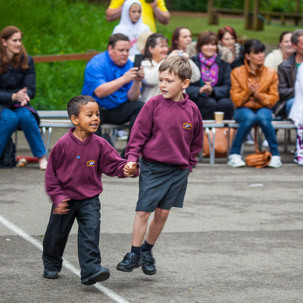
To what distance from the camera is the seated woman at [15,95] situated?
10.5 m

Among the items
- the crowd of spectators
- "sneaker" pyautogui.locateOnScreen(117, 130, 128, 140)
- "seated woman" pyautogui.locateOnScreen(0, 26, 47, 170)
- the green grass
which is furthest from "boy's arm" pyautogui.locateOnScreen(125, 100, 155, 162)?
the green grass

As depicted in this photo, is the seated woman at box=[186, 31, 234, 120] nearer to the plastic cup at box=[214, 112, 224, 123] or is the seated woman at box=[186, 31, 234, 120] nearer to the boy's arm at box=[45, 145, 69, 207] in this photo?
the plastic cup at box=[214, 112, 224, 123]

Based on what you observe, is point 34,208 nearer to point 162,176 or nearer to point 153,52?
point 162,176

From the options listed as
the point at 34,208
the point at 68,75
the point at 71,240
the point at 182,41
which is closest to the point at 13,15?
the point at 68,75

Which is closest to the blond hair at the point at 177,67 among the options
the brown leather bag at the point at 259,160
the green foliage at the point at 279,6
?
the brown leather bag at the point at 259,160

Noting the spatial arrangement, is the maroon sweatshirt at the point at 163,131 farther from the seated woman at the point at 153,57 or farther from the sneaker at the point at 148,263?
the seated woman at the point at 153,57

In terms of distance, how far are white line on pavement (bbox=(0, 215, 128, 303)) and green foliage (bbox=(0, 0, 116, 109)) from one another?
22.6 feet

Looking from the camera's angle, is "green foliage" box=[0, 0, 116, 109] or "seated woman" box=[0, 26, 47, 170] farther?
"green foliage" box=[0, 0, 116, 109]

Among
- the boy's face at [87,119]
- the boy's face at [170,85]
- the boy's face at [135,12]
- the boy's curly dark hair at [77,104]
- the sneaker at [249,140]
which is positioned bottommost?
the sneaker at [249,140]

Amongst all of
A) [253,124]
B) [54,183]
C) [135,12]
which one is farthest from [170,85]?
[135,12]

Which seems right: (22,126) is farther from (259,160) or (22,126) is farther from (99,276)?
(99,276)

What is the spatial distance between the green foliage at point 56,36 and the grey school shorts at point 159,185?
842cm

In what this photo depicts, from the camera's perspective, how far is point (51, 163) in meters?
5.96

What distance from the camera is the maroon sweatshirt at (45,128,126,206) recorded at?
5.93 m
